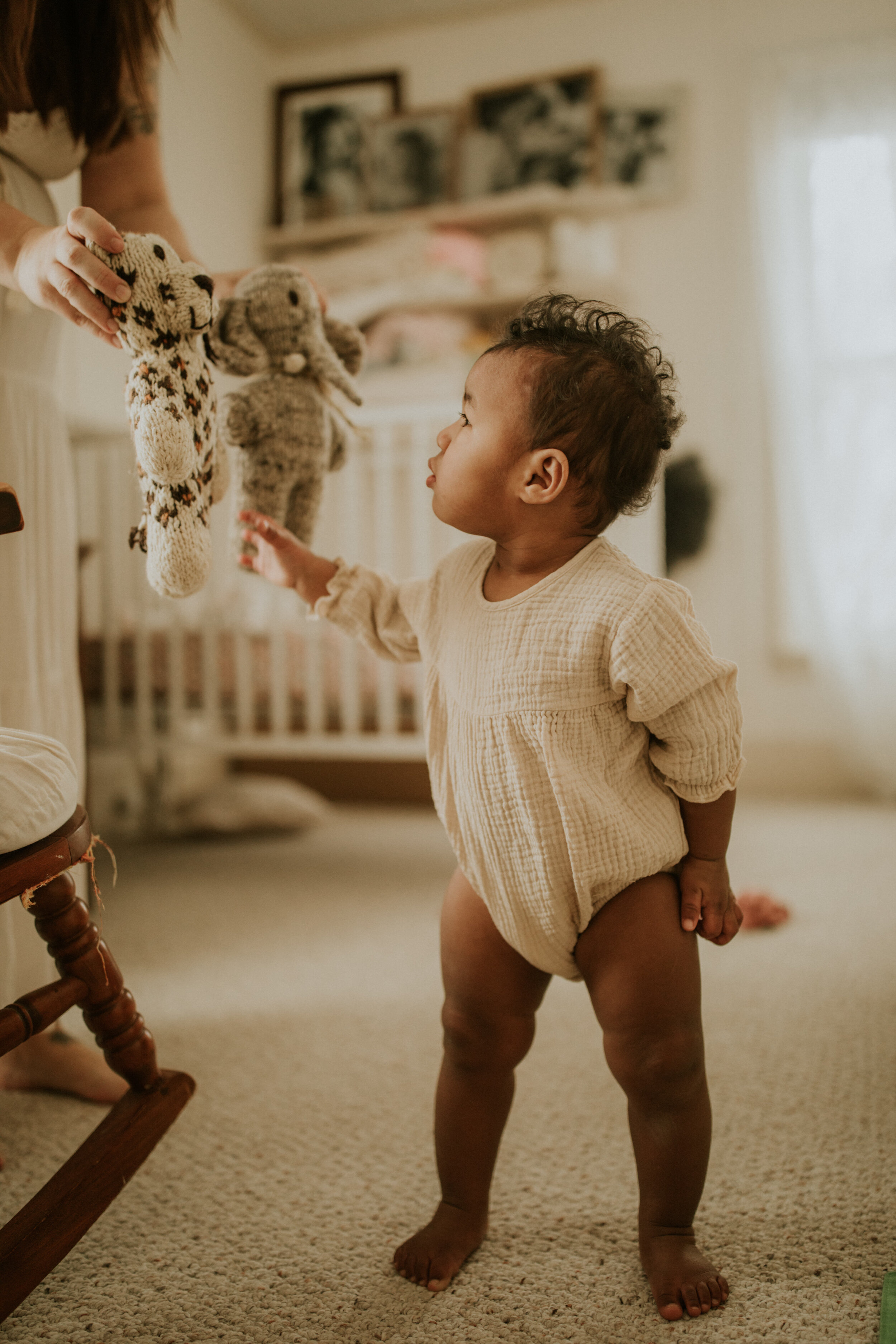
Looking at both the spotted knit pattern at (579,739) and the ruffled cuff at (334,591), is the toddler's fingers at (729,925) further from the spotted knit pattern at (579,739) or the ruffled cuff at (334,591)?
the ruffled cuff at (334,591)

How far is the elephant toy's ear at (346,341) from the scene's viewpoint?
2.82ft

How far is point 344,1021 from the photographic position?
116 cm

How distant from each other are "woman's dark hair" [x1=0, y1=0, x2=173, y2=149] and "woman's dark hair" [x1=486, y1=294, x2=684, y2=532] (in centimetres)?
49

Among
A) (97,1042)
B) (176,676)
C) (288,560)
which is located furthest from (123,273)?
(176,676)

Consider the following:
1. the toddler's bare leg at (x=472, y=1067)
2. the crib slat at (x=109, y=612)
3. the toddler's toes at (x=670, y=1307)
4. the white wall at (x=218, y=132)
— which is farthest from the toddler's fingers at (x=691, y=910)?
the white wall at (x=218, y=132)

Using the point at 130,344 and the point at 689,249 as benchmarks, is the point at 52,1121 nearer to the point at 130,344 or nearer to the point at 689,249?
the point at 130,344

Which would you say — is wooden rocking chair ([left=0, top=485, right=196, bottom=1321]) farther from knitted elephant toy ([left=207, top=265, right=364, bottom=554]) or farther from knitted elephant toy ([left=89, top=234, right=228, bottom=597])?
knitted elephant toy ([left=207, top=265, right=364, bottom=554])

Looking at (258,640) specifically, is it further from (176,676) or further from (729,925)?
(729,925)

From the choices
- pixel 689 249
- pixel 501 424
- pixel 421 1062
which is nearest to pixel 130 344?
pixel 501 424

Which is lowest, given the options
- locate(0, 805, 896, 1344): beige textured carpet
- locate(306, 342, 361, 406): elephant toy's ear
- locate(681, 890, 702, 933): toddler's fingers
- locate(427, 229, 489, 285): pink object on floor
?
locate(0, 805, 896, 1344): beige textured carpet

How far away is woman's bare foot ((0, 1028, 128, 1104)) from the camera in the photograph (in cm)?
96

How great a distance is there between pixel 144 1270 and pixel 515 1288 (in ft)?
0.92

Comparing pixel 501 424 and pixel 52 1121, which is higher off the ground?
pixel 501 424

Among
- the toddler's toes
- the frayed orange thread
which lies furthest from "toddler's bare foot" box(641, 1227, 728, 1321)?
the frayed orange thread
